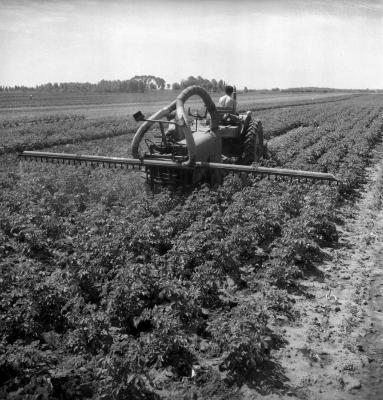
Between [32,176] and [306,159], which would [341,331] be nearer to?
[32,176]

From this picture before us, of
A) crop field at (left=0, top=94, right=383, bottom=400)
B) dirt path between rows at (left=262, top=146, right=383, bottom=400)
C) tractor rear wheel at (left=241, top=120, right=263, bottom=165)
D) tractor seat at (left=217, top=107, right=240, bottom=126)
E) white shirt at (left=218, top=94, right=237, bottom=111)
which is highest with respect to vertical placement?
white shirt at (left=218, top=94, right=237, bottom=111)

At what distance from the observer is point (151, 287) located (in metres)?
5.04

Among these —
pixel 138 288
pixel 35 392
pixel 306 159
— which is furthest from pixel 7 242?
pixel 306 159

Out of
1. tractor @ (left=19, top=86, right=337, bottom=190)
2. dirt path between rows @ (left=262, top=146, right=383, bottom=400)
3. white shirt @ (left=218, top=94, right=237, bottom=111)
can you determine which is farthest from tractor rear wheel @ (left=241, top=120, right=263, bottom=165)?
dirt path between rows @ (left=262, top=146, right=383, bottom=400)

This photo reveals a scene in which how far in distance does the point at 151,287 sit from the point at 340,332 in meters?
2.10

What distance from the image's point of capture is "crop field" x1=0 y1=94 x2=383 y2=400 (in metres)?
3.78

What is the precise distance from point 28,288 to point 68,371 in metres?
1.19

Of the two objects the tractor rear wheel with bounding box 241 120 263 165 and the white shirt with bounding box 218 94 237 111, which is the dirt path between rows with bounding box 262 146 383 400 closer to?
the tractor rear wheel with bounding box 241 120 263 165

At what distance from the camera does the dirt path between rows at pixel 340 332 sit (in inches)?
148

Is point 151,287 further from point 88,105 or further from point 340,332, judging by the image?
point 88,105

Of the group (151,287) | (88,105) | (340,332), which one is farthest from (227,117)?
(88,105)

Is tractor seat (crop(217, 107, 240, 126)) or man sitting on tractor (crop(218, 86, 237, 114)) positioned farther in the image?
man sitting on tractor (crop(218, 86, 237, 114))

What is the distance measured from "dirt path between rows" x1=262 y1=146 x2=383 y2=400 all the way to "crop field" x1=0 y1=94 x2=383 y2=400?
0.41ft

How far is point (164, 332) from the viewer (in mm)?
3977
